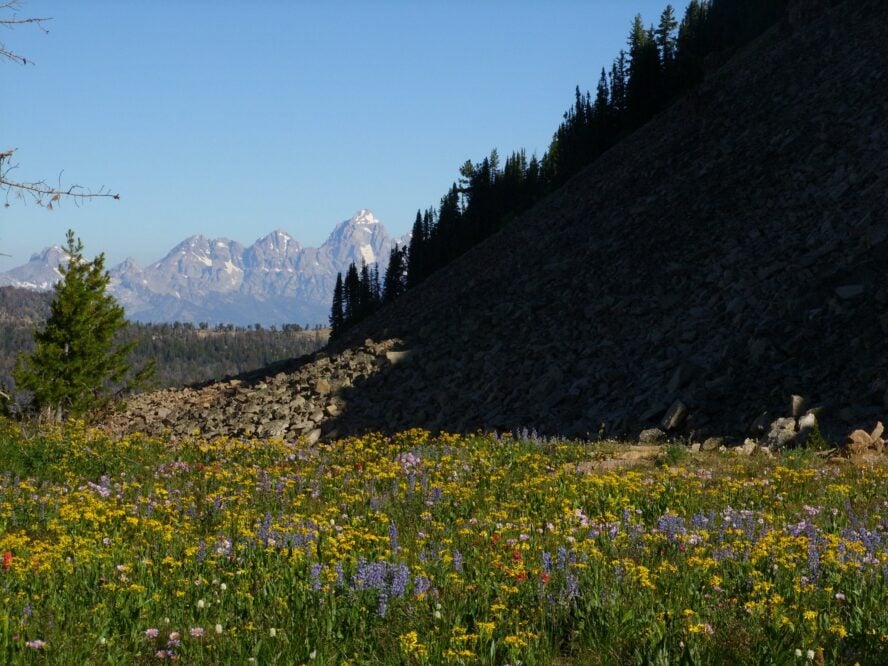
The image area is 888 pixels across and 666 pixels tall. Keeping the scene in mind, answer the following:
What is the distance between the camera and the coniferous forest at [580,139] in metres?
74.6

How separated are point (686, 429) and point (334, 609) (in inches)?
613

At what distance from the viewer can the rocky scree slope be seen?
68.4 ft

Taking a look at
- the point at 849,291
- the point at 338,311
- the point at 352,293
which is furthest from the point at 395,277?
the point at 849,291

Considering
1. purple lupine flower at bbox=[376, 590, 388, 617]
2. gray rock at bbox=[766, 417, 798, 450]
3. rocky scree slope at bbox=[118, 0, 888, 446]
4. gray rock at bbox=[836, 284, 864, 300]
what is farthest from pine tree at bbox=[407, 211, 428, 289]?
purple lupine flower at bbox=[376, 590, 388, 617]

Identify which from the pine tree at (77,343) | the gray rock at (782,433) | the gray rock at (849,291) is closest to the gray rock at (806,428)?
the gray rock at (782,433)

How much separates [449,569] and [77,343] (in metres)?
43.0

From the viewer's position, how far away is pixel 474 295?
1714 inches

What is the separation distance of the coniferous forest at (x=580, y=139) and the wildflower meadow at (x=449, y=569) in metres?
61.7

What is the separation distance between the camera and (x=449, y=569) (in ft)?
21.8

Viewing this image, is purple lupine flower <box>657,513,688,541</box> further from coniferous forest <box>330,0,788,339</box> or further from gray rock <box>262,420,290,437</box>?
coniferous forest <box>330,0,788,339</box>

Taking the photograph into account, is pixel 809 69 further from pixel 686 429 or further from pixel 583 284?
pixel 686 429

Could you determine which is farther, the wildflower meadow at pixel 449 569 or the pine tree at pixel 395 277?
the pine tree at pixel 395 277

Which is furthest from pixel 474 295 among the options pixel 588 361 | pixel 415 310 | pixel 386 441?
pixel 386 441

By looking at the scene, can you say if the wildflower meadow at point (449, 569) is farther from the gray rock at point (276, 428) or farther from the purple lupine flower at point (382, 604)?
the gray rock at point (276, 428)
